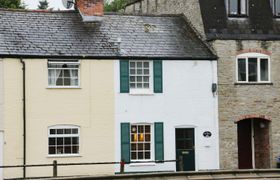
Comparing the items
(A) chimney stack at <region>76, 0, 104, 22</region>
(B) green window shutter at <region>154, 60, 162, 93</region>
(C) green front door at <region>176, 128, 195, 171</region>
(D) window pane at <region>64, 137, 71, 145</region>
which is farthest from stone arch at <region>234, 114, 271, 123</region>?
(A) chimney stack at <region>76, 0, 104, 22</region>

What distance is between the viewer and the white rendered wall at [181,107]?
98.7ft

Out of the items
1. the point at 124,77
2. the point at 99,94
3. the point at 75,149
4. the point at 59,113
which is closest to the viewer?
the point at 59,113

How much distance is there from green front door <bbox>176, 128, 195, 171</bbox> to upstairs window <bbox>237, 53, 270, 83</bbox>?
3.37m

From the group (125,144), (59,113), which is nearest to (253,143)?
(125,144)

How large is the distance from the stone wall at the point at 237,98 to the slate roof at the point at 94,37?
0.93m

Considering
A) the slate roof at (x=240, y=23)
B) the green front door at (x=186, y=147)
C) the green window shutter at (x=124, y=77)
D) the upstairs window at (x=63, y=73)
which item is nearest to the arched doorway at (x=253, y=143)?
the green front door at (x=186, y=147)

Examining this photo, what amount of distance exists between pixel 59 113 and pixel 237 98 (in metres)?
7.87

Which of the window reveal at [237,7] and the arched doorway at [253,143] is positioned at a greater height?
the window reveal at [237,7]

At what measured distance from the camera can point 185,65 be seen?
1212 inches

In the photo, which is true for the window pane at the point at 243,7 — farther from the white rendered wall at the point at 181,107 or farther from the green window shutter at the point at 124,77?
the green window shutter at the point at 124,77

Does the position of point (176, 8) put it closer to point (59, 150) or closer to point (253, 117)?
point (253, 117)

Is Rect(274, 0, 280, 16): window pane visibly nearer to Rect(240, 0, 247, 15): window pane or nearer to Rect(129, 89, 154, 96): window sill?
Rect(240, 0, 247, 15): window pane

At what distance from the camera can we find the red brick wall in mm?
31625

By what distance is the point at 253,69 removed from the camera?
31766 millimetres
